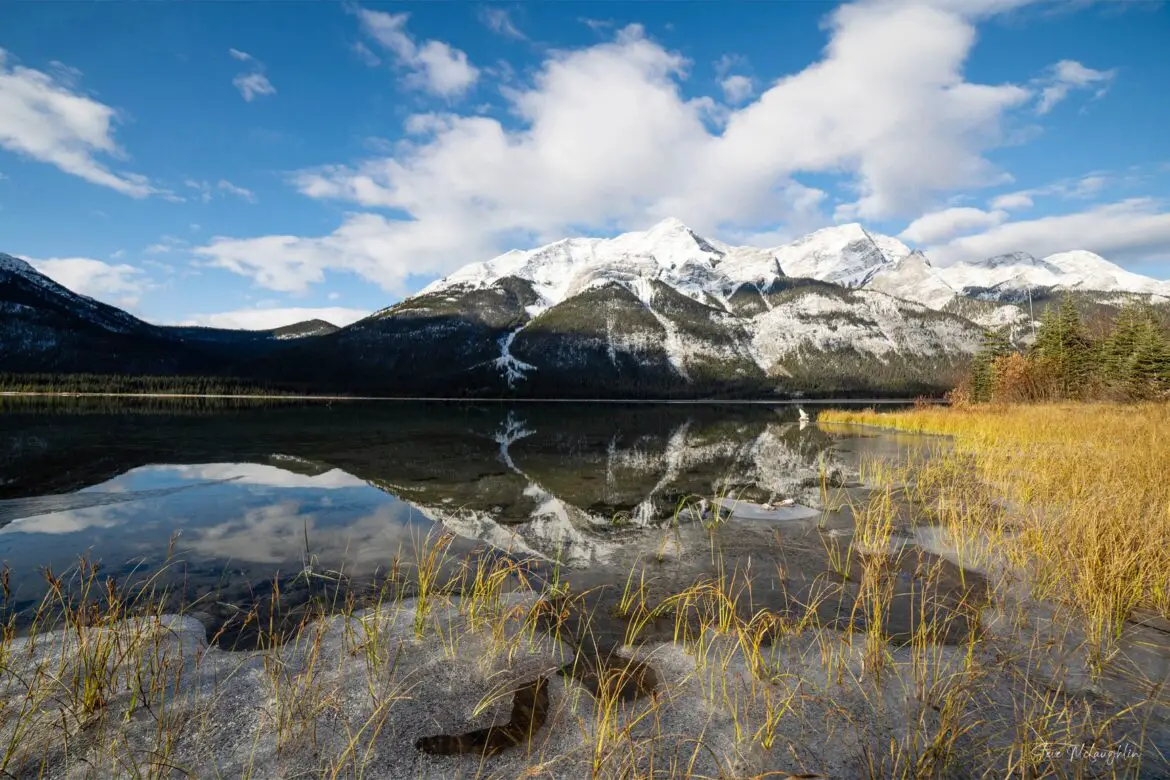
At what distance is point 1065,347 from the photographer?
49.3m

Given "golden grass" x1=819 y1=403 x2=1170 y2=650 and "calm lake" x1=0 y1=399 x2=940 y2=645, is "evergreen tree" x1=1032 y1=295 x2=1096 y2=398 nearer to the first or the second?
"golden grass" x1=819 y1=403 x2=1170 y2=650

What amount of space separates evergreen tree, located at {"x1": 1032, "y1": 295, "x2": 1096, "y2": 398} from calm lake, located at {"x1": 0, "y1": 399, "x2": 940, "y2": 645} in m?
30.6

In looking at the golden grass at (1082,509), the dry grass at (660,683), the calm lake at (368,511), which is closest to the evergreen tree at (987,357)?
the calm lake at (368,511)

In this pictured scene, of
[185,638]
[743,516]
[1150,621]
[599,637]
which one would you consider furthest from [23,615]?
[1150,621]

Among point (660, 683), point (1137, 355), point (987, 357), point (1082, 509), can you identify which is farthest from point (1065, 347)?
point (660, 683)

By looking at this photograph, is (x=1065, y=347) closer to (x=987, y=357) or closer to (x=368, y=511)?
(x=987, y=357)

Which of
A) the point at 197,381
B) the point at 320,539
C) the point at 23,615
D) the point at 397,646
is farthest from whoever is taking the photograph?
the point at 197,381

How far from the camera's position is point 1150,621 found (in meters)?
5.95

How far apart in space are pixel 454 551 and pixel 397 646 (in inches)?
165

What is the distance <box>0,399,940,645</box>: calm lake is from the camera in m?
8.91

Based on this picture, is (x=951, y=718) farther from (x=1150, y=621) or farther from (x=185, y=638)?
(x=185, y=638)

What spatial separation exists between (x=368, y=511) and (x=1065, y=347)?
63581 mm

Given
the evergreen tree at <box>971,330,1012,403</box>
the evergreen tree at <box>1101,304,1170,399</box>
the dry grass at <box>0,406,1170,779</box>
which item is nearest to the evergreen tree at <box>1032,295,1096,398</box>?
the evergreen tree at <box>1101,304,1170,399</box>

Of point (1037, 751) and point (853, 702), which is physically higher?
point (1037, 751)
